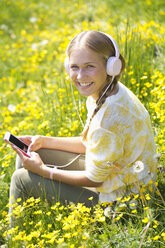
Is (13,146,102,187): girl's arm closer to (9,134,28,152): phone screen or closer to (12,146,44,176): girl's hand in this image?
(12,146,44,176): girl's hand

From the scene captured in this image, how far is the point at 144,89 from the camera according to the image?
10.8 ft

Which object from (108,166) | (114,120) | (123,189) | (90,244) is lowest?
(90,244)

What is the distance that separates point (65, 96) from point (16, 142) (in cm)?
117

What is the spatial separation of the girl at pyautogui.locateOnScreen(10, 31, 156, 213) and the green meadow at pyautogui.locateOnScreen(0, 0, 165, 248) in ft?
0.36

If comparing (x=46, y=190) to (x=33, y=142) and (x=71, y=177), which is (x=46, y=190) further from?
(x=33, y=142)

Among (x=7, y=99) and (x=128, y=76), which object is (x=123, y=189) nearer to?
(x=128, y=76)

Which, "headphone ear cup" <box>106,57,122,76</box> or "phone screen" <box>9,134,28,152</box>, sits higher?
"headphone ear cup" <box>106,57,122,76</box>

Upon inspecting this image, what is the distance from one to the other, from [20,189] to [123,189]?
2.24 feet

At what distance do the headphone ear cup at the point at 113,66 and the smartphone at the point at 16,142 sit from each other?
82 cm

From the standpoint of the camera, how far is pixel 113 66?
2.08 m

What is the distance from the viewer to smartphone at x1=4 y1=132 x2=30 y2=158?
2.47m

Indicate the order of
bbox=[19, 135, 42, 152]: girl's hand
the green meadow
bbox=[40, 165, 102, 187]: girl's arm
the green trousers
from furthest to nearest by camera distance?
bbox=[19, 135, 42, 152]: girl's hand → the green trousers → bbox=[40, 165, 102, 187]: girl's arm → the green meadow

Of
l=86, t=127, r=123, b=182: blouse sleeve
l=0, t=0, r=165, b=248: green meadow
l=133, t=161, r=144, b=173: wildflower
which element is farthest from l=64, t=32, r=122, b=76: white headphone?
l=0, t=0, r=165, b=248: green meadow

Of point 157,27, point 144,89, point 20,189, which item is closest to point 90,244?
point 20,189
